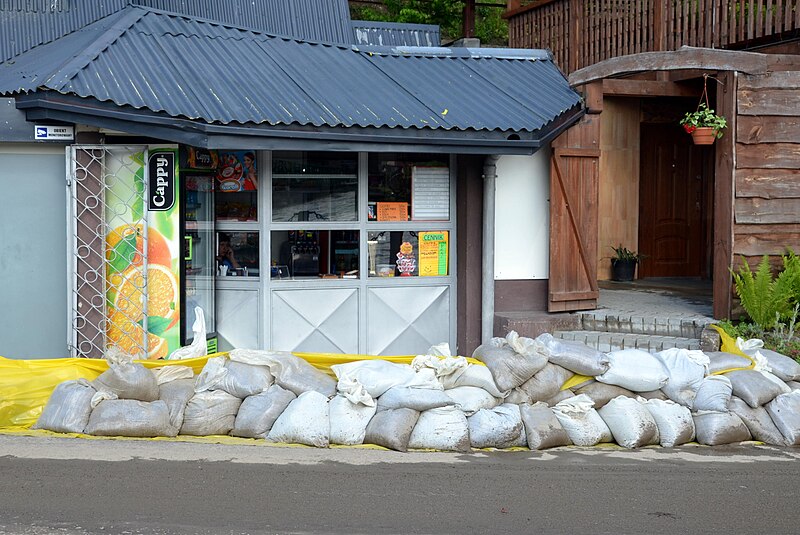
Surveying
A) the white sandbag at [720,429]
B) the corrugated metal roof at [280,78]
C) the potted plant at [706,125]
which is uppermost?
the corrugated metal roof at [280,78]

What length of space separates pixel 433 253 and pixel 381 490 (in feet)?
16.0

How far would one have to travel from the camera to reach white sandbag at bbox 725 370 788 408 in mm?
7645

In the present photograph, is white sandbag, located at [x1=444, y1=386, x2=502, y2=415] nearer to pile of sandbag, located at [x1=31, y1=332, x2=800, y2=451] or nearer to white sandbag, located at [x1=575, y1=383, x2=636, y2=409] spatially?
pile of sandbag, located at [x1=31, y1=332, x2=800, y2=451]

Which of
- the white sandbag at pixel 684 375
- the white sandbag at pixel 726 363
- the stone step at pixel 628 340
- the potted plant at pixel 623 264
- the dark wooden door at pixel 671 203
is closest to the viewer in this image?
the white sandbag at pixel 684 375

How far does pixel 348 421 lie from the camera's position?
7.20 meters


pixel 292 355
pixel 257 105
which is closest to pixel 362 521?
pixel 292 355

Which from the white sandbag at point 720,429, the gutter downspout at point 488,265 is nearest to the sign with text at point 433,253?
the gutter downspout at point 488,265

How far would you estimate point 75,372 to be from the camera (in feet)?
25.3

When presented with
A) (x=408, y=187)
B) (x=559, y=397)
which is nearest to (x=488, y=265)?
(x=408, y=187)

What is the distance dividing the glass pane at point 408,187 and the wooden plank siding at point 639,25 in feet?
13.5

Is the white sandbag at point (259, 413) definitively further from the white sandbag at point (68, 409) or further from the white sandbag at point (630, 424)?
the white sandbag at point (630, 424)

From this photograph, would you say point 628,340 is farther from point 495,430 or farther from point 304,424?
point 304,424

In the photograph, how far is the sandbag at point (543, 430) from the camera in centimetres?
722

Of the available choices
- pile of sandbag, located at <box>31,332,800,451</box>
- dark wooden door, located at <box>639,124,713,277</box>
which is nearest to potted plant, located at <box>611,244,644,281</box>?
dark wooden door, located at <box>639,124,713,277</box>
